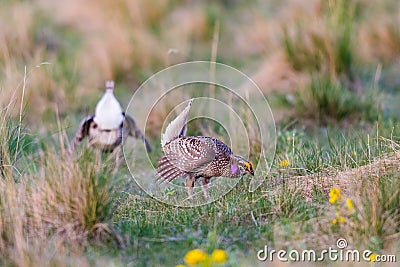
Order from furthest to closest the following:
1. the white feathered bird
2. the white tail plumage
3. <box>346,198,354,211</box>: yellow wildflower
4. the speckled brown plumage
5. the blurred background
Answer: the blurred background < the white feathered bird < the white tail plumage < the speckled brown plumage < <box>346,198,354,211</box>: yellow wildflower

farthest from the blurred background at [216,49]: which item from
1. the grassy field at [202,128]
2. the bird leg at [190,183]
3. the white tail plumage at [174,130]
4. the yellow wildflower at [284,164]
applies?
the bird leg at [190,183]

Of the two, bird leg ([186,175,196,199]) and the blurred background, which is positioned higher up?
the blurred background

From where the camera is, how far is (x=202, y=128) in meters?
6.51

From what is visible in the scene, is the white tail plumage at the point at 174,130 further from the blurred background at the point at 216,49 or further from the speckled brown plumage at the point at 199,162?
the blurred background at the point at 216,49

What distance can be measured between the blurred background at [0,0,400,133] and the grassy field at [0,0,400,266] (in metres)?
0.02

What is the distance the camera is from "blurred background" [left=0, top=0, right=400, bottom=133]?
23.8ft

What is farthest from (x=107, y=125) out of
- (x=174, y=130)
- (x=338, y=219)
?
(x=338, y=219)

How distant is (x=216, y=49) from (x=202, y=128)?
164 cm

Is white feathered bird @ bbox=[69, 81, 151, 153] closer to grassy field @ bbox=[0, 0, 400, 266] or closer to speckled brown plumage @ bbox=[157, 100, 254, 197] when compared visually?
grassy field @ bbox=[0, 0, 400, 266]

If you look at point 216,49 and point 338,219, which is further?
point 216,49

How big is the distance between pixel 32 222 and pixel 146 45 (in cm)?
544

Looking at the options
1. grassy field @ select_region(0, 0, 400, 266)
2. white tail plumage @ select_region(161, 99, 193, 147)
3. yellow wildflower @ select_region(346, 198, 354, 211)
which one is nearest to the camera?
yellow wildflower @ select_region(346, 198, 354, 211)

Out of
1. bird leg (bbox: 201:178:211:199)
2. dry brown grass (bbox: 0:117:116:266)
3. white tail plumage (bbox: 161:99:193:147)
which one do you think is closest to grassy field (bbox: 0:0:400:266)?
dry brown grass (bbox: 0:117:116:266)

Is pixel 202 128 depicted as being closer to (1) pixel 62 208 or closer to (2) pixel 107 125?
(2) pixel 107 125
